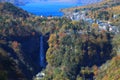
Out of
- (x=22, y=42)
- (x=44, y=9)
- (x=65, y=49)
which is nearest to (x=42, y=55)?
(x=22, y=42)

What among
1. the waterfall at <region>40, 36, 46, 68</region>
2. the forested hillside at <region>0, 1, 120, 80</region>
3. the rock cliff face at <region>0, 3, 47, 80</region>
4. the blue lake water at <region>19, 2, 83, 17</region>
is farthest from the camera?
the blue lake water at <region>19, 2, 83, 17</region>

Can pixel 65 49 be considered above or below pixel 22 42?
below

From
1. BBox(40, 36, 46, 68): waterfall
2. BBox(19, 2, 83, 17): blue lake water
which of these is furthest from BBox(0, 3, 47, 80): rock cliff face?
BBox(19, 2, 83, 17): blue lake water

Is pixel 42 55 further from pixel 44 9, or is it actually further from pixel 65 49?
pixel 44 9

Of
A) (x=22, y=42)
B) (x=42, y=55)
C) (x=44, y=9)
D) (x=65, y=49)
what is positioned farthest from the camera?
(x=44, y=9)

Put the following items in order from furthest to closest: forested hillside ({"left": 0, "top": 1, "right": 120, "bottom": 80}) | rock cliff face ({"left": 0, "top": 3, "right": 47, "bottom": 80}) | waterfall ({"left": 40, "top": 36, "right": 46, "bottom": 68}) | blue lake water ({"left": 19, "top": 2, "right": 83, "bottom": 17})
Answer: blue lake water ({"left": 19, "top": 2, "right": 83, "bottom": 17}) < waterfall ({"left": 40, "top": 36, "right": 46, "bottom": 68}) < rock cliff face ({"left": 0, "top": 3, "right": 47, "bottom": 80}) < forested hillside ({"left": 0, "top": 1, "right": 120, "bottom": 80})

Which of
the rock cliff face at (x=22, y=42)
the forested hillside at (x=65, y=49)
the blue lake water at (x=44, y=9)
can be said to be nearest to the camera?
the forested hillside at (x=65, y=49)

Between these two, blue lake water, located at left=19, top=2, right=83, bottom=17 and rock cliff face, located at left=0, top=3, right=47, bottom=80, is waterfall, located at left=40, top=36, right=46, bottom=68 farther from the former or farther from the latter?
blue lake water, located at left=19, top=2, right=83, bottom=17

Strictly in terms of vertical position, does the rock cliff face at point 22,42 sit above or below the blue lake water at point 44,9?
below

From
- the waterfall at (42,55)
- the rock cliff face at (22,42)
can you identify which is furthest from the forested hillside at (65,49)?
the waterfall at (42,55)

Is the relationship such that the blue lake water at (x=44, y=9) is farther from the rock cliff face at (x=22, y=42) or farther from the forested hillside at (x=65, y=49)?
the rock cliff face at (x=22, y=42)

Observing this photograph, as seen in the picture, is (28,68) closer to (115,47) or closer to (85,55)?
(85,55)
